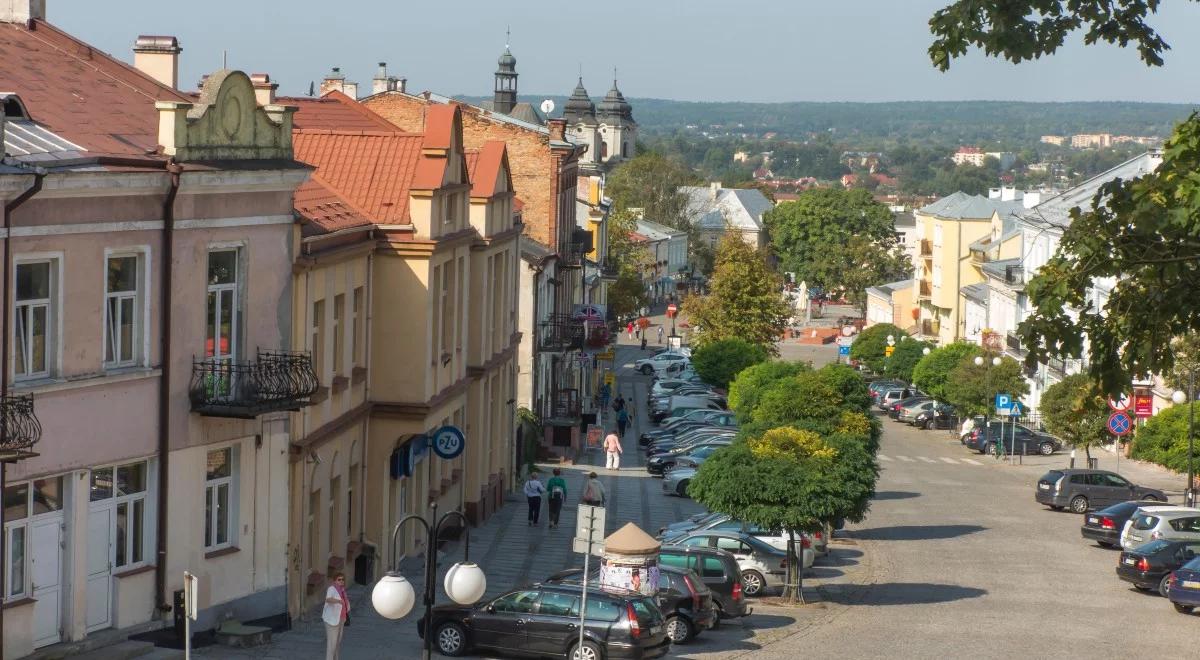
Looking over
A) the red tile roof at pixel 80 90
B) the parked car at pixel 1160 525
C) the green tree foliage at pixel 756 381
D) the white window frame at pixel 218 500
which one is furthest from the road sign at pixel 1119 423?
the white window frame at pixel 218 500

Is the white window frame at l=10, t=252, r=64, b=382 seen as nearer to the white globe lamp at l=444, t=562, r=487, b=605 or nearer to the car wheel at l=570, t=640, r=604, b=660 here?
the white globe lamp at l=444, t=562, r=487, b=605

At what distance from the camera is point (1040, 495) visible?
49.2 m

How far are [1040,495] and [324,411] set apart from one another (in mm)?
26713

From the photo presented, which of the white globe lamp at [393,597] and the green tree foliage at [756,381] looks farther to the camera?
the green tree foliage at [756,381]

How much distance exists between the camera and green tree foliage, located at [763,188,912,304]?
149m

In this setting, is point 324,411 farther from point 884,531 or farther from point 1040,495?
point 1040,495

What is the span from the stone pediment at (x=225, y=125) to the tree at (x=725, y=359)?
52.9 m

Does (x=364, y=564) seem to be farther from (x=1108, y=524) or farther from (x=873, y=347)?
(x=873, y=347)

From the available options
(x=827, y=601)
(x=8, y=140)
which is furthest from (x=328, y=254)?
(x=827, y=601)

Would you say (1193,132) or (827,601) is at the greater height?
(1193,132)

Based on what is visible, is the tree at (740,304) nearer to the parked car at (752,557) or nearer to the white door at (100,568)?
the parked car at (752,557)

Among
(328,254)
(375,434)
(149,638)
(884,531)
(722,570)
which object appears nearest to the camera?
(149,638)

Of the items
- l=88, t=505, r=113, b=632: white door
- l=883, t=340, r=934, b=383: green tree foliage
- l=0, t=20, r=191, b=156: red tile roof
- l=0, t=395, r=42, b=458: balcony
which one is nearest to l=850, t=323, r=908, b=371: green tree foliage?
l=883, t=340, r=934, b=383: green tree foliage

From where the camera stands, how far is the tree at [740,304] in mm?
83875
